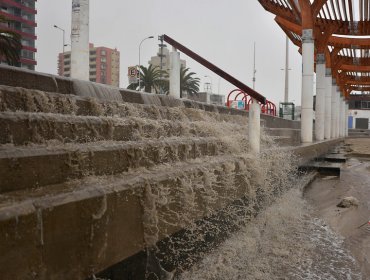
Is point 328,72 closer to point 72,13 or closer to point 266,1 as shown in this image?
point 266,1

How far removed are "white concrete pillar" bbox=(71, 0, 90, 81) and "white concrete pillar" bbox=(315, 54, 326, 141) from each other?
17.8m

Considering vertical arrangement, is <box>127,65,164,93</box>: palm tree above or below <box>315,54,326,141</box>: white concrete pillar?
above

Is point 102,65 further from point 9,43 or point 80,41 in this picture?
point 80,41

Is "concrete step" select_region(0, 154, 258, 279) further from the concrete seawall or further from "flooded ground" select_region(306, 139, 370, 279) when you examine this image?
"flooded ground" select_region(306, 139, 370, 279)

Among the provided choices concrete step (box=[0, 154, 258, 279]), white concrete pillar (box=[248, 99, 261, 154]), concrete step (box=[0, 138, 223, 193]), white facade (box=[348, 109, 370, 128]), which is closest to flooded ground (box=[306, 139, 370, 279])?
white concrete pillar (box=[248, 99, 261, 154])

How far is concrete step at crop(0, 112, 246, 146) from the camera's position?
10.1 ft

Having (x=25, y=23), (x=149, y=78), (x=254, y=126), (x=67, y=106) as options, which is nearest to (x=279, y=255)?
(x=254, y=126)

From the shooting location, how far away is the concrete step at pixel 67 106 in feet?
12.1

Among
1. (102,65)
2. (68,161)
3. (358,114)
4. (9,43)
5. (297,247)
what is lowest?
(297,247)

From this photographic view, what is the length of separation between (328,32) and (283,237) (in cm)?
1861

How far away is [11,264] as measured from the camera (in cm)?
193

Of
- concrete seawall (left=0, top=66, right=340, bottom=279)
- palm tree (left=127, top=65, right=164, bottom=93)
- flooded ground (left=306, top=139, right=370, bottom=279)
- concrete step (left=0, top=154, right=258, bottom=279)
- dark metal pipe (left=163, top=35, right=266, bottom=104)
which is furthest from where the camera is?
palm tree (left=127, top=65, right=164, bottom=93)

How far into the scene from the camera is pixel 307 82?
16.8 m

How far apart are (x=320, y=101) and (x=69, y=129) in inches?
838
